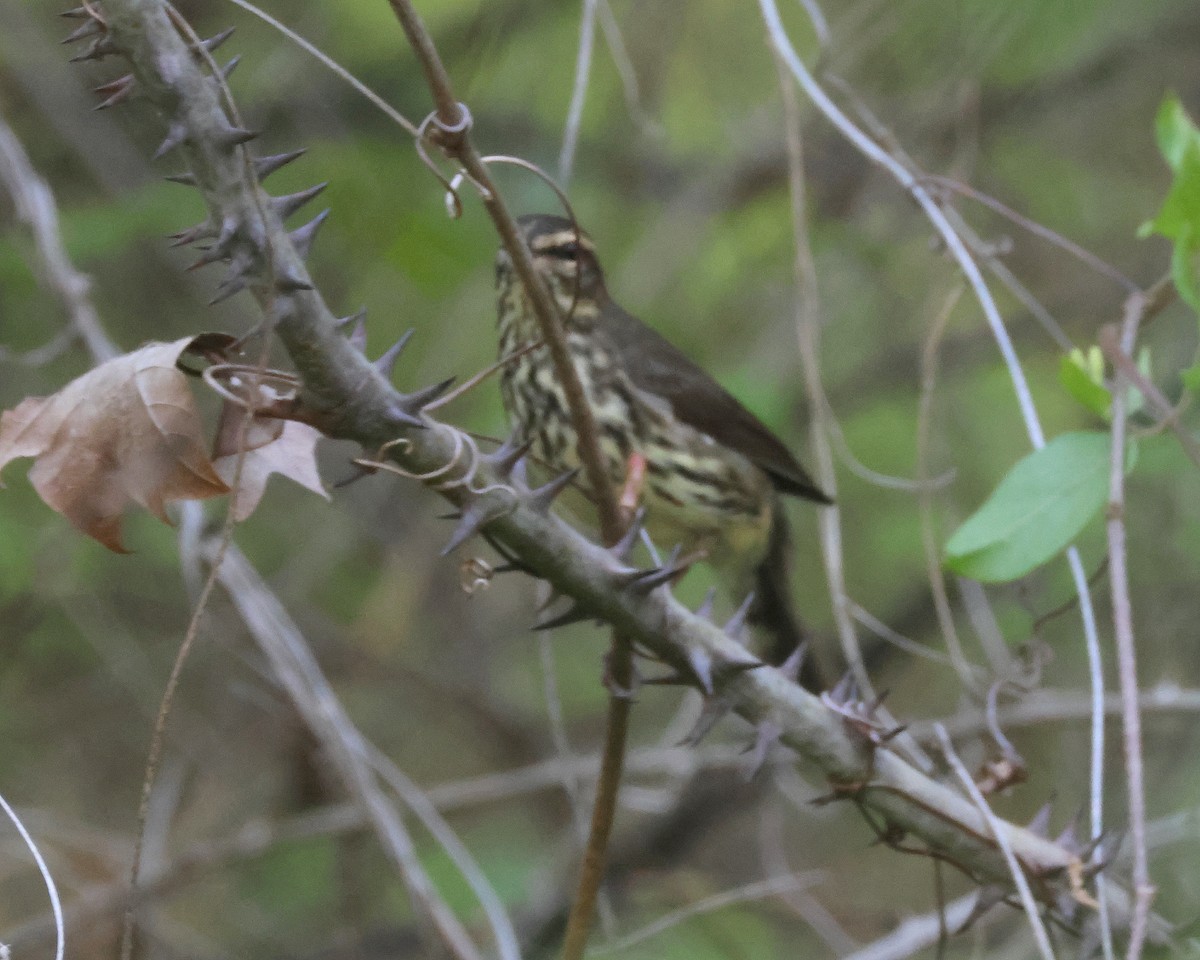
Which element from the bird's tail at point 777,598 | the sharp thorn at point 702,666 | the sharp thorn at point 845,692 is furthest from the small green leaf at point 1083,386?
the bird's tail at point 777,598

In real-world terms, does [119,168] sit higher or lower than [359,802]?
higher

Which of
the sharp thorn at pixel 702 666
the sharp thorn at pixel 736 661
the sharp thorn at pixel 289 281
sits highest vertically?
the sharp thorn at pixel 289 281

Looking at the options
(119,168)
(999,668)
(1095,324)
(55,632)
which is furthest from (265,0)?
(999,668)

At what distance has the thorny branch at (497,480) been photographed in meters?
1.05

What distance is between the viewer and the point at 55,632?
391 cm

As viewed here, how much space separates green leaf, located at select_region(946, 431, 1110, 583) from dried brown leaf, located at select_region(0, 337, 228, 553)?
85 cm

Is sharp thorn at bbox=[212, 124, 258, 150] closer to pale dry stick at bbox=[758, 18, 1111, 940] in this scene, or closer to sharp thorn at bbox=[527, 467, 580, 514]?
sharp thorn at bbox=[527, 467, 580, 514]

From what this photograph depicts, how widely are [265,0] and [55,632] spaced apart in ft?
5.95

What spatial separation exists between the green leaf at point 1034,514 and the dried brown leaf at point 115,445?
0.85 metres

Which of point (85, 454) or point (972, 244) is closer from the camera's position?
point (85, 454)

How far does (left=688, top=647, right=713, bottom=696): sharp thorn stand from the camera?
4.79 feet

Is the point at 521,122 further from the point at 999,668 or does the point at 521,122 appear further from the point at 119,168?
the point at 999,668

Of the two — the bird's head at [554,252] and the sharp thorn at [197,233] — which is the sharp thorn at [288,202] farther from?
the bird's head at [554,252]

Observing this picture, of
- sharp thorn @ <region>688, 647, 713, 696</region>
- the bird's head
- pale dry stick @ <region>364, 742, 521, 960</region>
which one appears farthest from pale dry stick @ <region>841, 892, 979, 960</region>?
the bird's head
